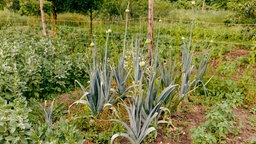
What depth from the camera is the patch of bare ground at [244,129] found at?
2577 mm

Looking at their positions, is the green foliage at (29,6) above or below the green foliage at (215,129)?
above

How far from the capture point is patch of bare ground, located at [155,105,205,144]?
2.51m

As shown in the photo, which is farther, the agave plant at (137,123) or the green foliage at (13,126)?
the agave plant at (137,123)

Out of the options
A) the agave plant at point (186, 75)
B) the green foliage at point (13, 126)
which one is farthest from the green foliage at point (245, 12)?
the green foliage at point (13, 126)

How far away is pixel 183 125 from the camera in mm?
2791

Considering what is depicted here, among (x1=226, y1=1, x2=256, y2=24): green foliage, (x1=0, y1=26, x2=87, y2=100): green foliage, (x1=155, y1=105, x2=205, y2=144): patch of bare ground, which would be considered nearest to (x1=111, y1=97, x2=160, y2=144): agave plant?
(x1=155, y1=105, x2=205, y2=144): patch of bare ground

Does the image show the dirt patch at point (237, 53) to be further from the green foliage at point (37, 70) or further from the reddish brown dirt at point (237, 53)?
the green foliage at point (37, 70)

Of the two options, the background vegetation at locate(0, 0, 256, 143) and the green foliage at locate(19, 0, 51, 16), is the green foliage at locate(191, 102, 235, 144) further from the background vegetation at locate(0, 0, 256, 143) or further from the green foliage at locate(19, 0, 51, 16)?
the green foliage at locate(19, 0, 51, 16)

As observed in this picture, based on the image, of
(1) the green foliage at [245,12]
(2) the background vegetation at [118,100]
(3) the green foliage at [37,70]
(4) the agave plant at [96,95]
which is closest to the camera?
(2) the background vegetation at [118,100]

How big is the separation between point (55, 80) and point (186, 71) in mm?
1809

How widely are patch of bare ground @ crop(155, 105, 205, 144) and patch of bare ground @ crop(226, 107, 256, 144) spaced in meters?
0.40

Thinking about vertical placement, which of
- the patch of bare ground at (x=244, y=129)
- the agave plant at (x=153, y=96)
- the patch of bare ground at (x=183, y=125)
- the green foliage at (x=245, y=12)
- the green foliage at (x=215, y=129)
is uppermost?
the green foliage at (x=245, y=12)

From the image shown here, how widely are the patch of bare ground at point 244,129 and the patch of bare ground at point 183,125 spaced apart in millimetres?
401

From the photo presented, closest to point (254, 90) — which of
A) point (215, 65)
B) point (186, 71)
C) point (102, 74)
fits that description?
point (186, 71)
